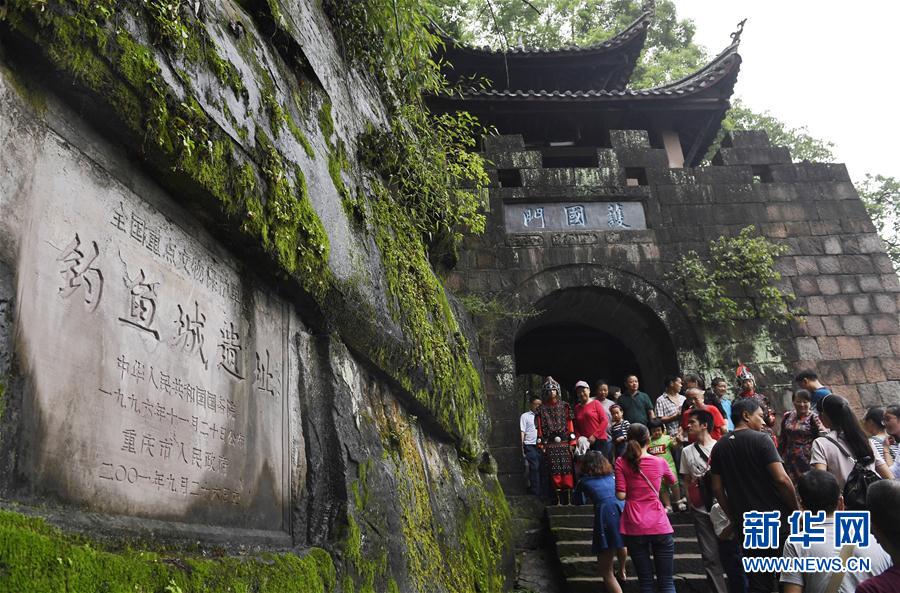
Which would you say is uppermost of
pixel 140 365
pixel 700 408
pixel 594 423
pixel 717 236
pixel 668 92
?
pixel 668 92

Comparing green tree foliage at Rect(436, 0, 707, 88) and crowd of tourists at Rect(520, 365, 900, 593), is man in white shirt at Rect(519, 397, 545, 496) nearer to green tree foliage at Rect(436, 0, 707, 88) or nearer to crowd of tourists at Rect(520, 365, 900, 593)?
crowd of tourists at Rect(520, 365, 900, 593)

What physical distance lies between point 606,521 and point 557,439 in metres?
2.60

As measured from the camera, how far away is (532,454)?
7918 millimetres

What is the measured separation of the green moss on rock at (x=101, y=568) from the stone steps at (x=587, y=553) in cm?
423

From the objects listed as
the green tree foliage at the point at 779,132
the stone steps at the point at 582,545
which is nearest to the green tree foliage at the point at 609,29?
the green tree foliage at the point at 779,132

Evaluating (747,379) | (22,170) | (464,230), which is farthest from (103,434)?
(464,230)

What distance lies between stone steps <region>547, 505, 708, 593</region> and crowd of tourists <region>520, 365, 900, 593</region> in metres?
0.21

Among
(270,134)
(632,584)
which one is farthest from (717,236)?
(270,134)

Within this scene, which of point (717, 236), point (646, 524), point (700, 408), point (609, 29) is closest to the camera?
point (646, 524)

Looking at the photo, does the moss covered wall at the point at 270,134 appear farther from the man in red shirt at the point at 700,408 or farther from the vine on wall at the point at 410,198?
the man in red shirt at the point at 700,408

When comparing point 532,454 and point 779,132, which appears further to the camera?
point 779,132

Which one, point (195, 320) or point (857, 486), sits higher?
point (195, 320)

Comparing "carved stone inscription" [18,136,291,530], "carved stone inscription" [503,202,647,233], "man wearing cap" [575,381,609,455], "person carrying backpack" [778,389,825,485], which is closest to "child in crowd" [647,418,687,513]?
"man wearing cap" [575,381,609,455]

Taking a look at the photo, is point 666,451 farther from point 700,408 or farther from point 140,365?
point 140,365
